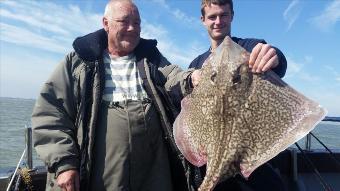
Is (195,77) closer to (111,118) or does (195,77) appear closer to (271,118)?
(271,118)

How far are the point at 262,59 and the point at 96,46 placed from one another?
1792mm

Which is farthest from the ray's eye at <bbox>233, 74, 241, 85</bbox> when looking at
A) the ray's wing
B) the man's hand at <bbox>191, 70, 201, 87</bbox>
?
the man's hand at <bbox>191, 70, 201, 87</bbox>

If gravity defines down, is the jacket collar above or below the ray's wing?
above

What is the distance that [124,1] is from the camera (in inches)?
159

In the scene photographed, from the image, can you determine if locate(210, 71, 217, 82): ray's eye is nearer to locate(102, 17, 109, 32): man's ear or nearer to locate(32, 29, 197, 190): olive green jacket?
locate(32, 29, 197, 190): olive green jacket

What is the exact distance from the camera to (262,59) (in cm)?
301

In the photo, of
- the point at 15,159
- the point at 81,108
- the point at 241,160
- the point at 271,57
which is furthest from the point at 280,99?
the point at 15,159

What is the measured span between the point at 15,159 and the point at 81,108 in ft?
56.4

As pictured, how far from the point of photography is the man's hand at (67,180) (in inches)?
142

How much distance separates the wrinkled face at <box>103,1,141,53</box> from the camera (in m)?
3.96

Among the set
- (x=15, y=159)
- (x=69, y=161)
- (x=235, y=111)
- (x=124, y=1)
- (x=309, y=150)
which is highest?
(x=124, y=1)

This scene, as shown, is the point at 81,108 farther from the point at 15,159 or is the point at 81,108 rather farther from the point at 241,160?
the point at 15,159

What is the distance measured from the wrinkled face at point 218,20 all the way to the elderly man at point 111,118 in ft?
2.07

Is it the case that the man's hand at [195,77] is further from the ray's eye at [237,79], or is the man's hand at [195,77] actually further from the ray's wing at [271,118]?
the ray's wing at [271,118]
